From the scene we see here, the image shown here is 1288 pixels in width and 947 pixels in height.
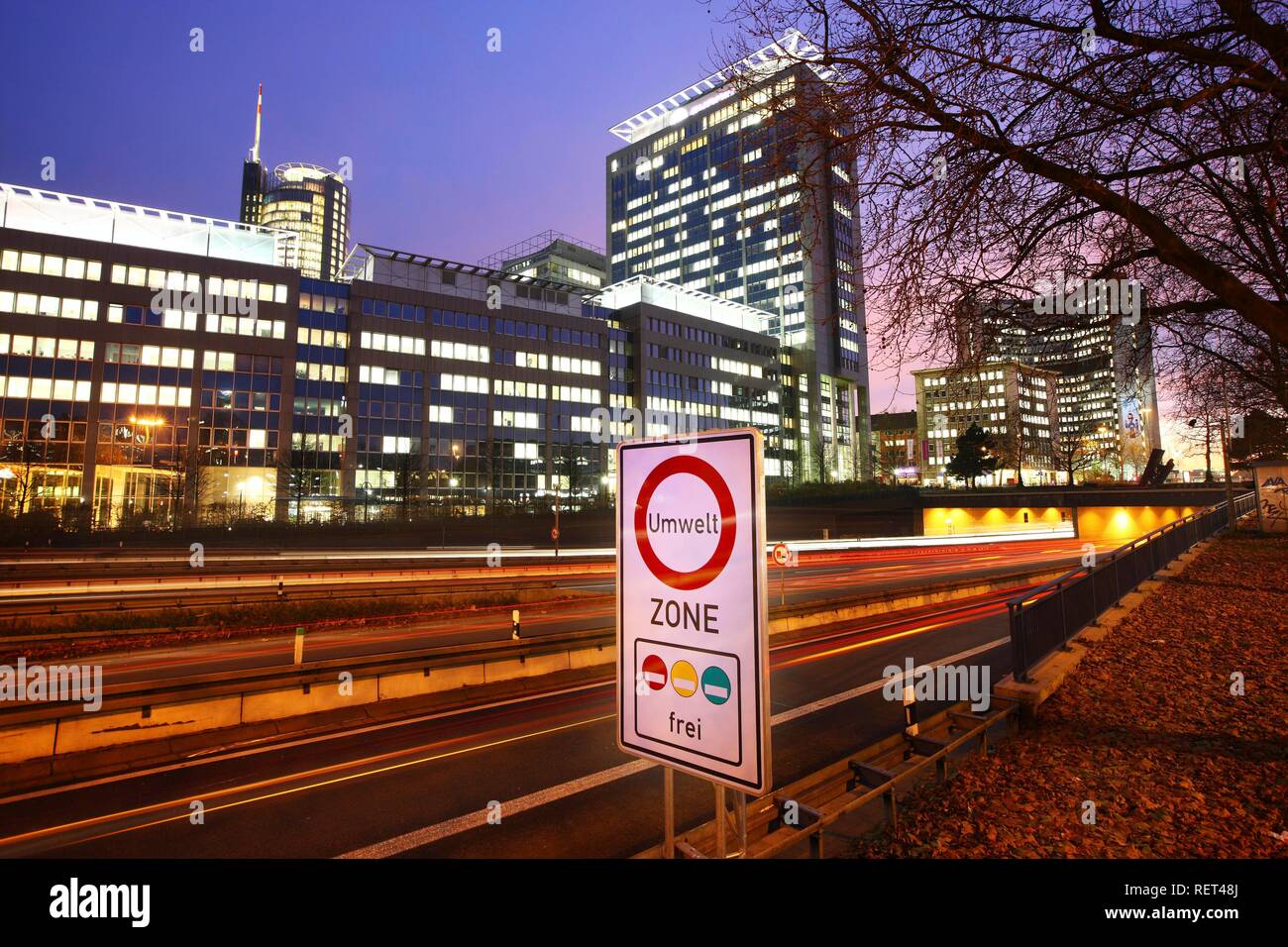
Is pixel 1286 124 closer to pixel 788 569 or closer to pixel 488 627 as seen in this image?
pixel 488 627

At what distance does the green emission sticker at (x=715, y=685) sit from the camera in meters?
2.43

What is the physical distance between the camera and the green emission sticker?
243 centimetres

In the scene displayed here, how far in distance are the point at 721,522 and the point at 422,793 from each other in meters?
6.35

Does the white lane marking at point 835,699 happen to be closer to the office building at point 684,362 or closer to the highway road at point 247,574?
the highway road at point 247,574

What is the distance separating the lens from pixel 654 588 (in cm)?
271

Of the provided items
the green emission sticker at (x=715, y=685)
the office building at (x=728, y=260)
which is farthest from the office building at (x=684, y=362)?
the green emission sticker at (x=715, y=685)

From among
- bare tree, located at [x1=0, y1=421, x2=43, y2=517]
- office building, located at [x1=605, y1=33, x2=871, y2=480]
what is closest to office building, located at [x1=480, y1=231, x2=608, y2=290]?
office building, located at [x1=605, y1=33, x2=871, y2=480]

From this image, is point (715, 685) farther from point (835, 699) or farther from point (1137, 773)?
point (835, 699)

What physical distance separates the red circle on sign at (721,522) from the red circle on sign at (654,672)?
1.19 feet

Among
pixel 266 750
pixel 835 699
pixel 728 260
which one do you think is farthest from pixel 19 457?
pixel 728 260

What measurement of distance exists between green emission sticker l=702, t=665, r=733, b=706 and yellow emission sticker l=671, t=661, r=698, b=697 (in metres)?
0.05

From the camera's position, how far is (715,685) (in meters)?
2.47
